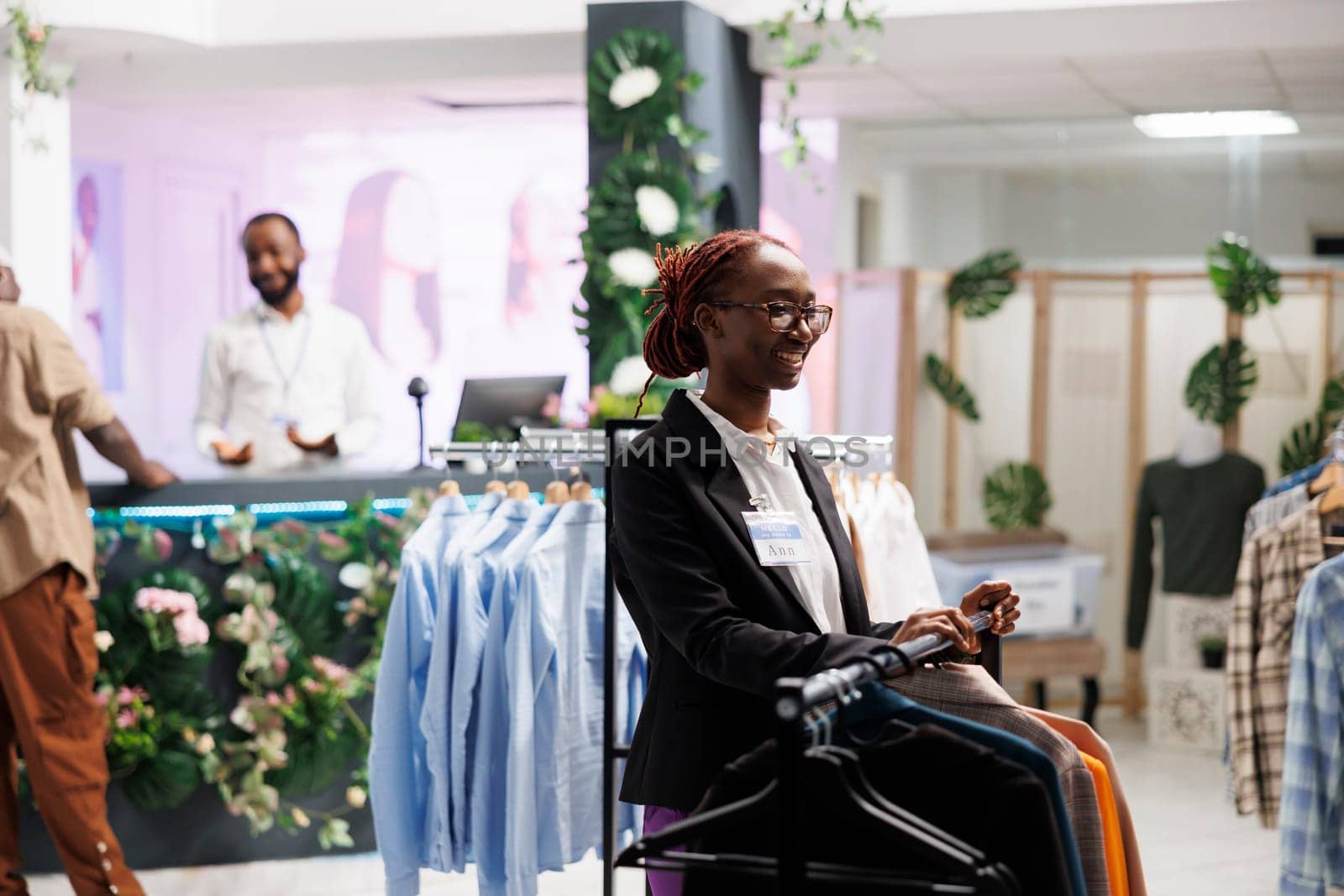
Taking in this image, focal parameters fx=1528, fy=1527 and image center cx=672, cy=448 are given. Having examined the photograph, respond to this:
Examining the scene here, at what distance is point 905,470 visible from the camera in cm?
727

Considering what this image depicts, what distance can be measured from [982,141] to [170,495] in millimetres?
4719

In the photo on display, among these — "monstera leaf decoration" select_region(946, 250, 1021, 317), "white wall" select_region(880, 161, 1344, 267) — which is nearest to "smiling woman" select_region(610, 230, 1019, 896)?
"monstera leaf decoration" select_region(946, 250, 1021, 317)

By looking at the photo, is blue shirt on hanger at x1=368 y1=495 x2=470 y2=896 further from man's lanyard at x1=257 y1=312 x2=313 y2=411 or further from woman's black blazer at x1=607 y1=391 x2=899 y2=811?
man's lanyard at x1=257 y1=312 x2=313 y2=411

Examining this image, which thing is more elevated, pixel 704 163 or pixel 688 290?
pixel 704 163

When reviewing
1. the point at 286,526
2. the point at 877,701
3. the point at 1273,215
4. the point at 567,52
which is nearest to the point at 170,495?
the point at 286,526

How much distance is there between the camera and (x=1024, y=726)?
6.52ft

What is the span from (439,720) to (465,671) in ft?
0.39

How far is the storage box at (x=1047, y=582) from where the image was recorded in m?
6.57

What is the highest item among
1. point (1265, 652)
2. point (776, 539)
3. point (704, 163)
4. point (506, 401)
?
point (704, 163)

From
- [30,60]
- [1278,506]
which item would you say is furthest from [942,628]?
[30,60]

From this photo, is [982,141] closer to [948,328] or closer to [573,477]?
[948,328]

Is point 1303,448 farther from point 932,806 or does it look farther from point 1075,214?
point 932,806

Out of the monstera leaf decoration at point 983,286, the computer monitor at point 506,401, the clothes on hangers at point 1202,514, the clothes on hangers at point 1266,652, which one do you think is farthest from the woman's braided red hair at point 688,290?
the monstera leaf decoration at point 983,286

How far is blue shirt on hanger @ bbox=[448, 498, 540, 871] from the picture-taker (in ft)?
10.5
